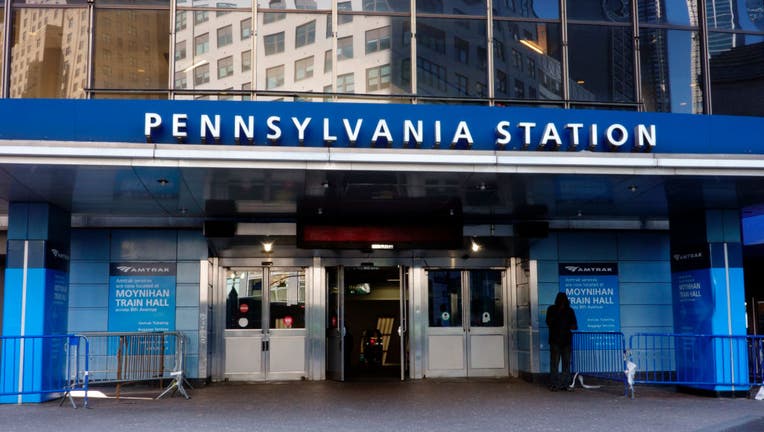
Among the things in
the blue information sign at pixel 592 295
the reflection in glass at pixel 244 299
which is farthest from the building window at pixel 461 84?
the reflection in glass at pixel 244 299

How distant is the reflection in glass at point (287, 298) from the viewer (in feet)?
56.0

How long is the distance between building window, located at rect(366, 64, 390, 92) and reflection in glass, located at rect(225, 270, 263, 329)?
4.81m

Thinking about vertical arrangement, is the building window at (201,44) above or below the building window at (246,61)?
above

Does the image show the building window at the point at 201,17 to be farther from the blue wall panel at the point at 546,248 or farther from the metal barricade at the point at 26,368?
the blue wall panel at the point at 546,248

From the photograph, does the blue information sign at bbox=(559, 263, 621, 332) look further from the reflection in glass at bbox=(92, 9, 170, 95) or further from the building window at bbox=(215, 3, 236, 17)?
the reflection in glass at bbox=(92, 9, 170, 95)

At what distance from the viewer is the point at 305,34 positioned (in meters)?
14.8

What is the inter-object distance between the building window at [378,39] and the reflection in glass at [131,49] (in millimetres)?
3486

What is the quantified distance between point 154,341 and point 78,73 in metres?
4.91

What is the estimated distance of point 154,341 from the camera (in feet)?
50.6

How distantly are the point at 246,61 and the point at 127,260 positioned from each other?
14.9ft

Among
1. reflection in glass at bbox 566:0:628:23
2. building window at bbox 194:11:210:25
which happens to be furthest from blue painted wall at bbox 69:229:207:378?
reflection in glass at bbox 566:0:628:23

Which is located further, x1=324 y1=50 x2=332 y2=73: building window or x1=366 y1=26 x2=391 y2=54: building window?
x1=366 y1=26 x2=391 y2=54: building window

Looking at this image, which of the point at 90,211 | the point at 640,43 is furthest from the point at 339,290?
the point at 640,43

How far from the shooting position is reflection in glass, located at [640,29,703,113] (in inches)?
615
